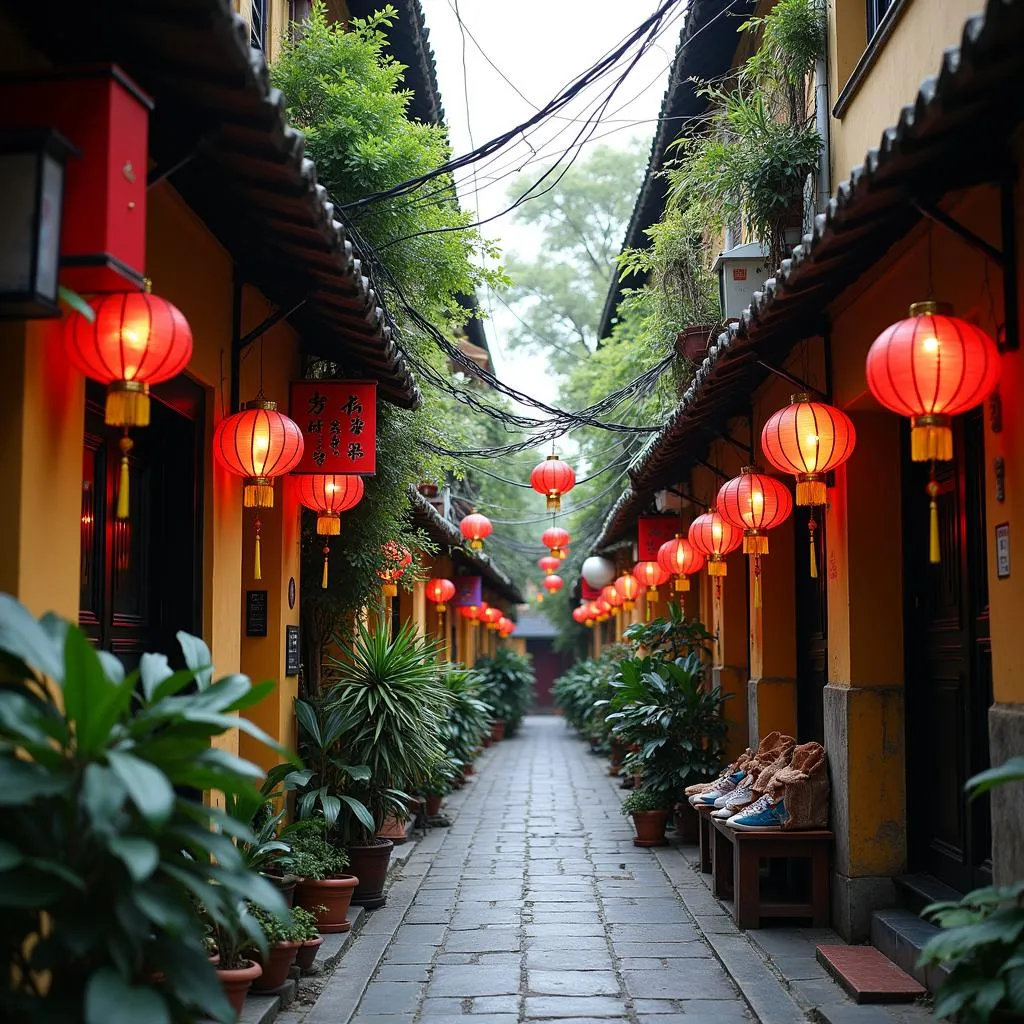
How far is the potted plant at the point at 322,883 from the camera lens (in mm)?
7875

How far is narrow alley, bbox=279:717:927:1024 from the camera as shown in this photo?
21.7 ft

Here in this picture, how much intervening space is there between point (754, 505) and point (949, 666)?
2.00 meters

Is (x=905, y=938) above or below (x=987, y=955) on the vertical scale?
below

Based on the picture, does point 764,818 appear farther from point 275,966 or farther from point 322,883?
point 275,966

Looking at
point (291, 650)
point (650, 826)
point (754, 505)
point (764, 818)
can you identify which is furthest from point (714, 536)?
point (291, 650)

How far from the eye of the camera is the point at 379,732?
354 inches

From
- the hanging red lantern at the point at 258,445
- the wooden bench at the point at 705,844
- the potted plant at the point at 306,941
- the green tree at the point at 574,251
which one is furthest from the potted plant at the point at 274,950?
the green tree at the point at 574,251

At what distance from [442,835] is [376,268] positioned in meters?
6.55

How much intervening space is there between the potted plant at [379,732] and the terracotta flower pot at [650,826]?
3.61 metres

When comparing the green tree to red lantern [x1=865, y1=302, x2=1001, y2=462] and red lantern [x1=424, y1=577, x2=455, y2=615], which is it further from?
red lantern [x1=865, y1=302, x2=1001, y2=462]

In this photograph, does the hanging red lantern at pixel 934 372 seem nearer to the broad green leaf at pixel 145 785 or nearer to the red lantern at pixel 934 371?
the red lantern at pixel 934 371

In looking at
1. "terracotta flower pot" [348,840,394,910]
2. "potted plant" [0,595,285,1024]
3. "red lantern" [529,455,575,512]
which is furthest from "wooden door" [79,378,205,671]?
"red lantern" [529,455,575,512]

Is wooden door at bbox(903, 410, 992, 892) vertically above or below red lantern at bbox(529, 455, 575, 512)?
below

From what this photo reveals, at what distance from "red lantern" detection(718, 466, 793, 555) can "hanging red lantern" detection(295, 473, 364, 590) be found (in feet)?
9.00
